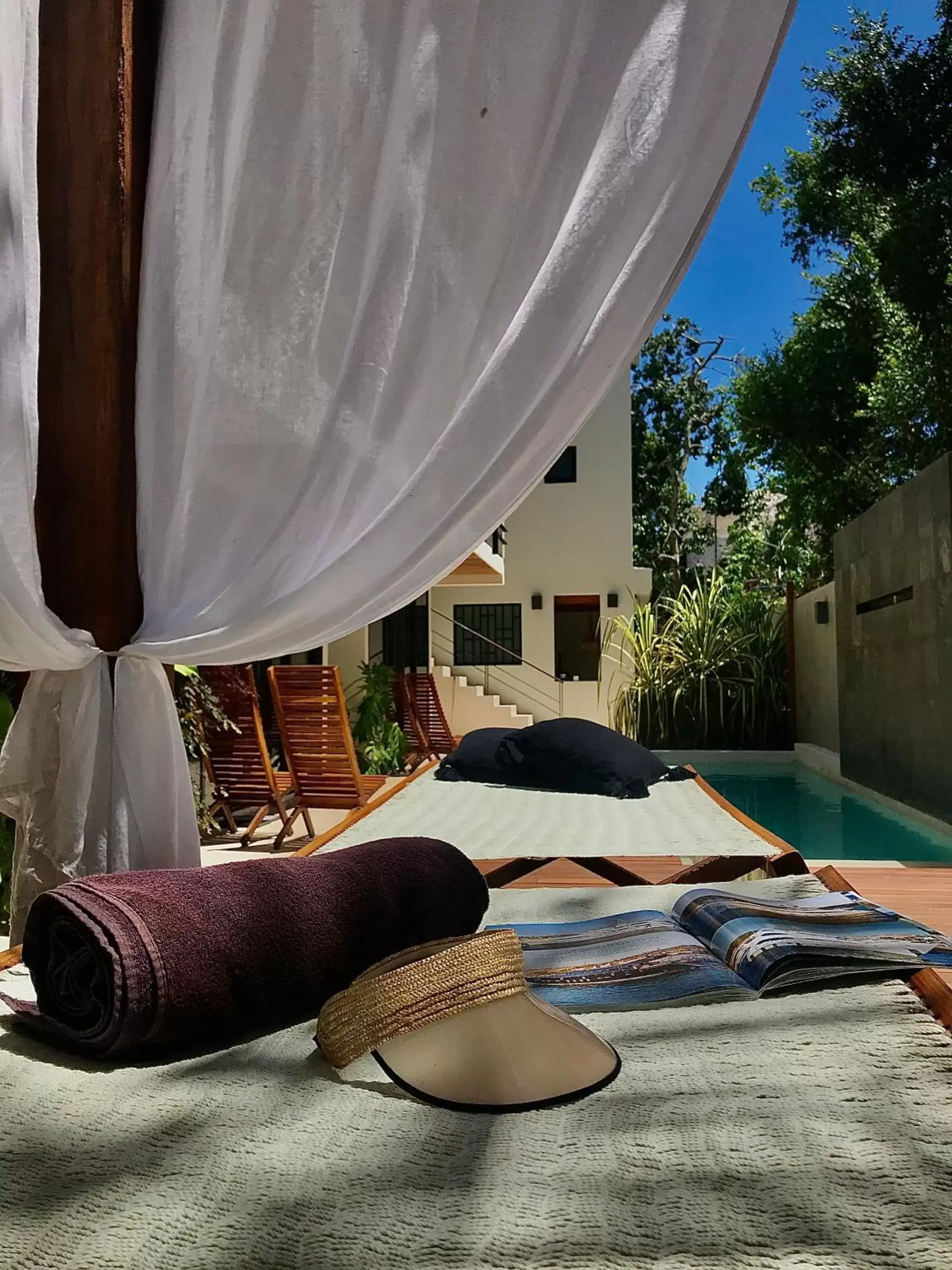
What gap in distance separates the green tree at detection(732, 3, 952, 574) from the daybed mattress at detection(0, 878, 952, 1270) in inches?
375

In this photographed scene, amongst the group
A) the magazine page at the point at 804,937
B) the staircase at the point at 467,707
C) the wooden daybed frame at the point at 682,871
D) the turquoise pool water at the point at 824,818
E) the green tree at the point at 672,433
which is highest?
the green tree at the point at 672,433

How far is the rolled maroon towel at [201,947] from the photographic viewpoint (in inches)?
43.1

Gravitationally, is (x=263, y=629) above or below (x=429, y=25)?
below

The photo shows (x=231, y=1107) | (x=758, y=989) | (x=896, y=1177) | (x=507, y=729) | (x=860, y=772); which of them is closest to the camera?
(x=896, y=1177)

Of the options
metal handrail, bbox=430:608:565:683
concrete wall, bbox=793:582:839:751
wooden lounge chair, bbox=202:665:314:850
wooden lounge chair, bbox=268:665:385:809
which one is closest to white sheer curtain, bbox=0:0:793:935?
wooden lounge chair, bbox=268:665:385:809

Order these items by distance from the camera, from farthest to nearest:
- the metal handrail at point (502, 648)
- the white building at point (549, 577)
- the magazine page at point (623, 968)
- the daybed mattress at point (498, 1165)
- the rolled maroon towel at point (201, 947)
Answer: the white building at point (549, 577), the metal handrail at point (502, 648), the magazine page at point (623, 968), the rolled maroon towel at point (201, 947), the daybed mattress at point (498, 1165)

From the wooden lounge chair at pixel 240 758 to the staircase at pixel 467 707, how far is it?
6.67 metres

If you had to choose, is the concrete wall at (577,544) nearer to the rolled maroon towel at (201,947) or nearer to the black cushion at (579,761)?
the black cushion at (579,761)

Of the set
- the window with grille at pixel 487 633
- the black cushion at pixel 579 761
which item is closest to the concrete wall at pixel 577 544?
the window with grille at pixel 487 633

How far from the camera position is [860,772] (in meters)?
7.68

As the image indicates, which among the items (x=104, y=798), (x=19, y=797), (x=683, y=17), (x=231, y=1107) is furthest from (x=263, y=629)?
(x=683, y=17)

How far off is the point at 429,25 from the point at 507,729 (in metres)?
3.13

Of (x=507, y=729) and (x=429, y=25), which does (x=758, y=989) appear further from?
(x=507, y=729)

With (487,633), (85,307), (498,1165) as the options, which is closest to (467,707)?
(487,633)
